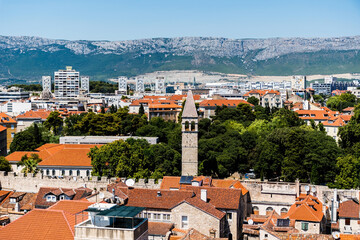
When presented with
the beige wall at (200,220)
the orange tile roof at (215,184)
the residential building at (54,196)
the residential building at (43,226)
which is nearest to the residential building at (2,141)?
the residential building at (54,196)

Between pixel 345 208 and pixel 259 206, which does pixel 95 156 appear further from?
pixel 345 208

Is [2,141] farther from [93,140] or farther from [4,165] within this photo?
[4,165]

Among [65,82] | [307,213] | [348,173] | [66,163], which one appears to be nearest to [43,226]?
[307,213]

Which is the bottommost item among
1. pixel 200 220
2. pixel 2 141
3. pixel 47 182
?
pixel 47 182

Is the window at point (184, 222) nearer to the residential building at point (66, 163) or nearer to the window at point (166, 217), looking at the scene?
the window at point (166, 217)

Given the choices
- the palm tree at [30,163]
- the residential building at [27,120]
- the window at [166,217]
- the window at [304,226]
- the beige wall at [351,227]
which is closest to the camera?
the window at [166,217]

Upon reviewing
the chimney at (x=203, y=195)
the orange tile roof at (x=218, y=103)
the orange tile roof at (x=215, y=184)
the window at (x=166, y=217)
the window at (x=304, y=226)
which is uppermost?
the orange tile roof at (x=218, y=103)

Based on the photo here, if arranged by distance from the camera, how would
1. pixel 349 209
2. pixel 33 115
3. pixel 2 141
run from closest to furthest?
pixel 349 209 < pixel 2 141 < pixel 33 115

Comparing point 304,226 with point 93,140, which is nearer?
point 304,226

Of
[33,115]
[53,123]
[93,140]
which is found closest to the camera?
[93,140]
